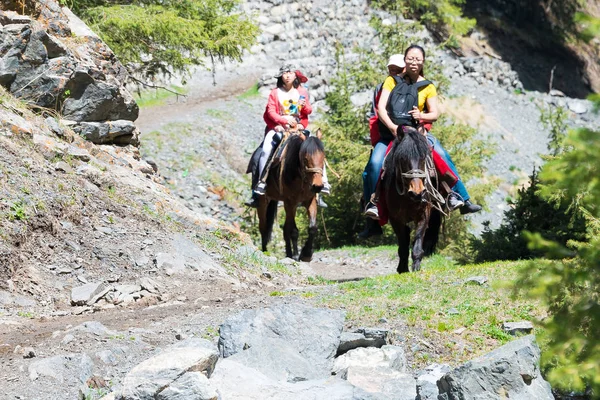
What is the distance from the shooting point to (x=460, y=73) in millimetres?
44625

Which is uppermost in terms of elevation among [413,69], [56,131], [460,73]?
[413,69]

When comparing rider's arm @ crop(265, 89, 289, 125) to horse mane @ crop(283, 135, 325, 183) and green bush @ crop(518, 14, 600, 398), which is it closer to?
horse mane @ crop(283, 135, 325, 183)

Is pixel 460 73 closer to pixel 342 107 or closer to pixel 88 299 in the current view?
pixel 342 107

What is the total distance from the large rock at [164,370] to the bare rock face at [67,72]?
7419 millimetres

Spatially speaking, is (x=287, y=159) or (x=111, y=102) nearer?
(x=111, y=102)

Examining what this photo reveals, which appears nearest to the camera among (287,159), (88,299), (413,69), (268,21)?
(88,299)

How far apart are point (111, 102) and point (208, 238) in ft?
9.52

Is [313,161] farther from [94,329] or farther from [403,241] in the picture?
[94,329]

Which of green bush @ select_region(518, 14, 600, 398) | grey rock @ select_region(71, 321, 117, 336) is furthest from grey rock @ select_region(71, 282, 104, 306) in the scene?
green bush @ select_region(518, 14, 600, 398)

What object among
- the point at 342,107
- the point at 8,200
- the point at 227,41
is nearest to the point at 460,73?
the point at 342,107

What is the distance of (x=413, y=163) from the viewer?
38.5ft

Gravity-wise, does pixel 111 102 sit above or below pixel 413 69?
below

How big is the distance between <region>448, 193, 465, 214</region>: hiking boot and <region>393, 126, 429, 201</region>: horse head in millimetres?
835

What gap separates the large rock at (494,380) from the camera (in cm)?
609
